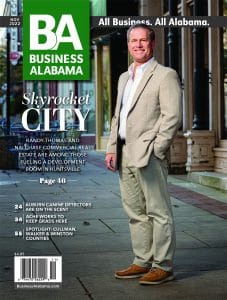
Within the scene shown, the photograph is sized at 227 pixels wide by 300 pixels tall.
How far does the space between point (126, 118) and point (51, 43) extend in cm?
83

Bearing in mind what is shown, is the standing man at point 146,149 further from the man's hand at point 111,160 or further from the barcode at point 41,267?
the barcode at point 41,267

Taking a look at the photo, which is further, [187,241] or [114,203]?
[114,203]

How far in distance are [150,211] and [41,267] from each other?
0.90 metres

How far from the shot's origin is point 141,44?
14.4 ft

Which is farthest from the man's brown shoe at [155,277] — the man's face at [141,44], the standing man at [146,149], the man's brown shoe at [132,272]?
the man's face at [141,44]

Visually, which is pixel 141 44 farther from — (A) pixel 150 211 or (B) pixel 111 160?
(A) pixel 150 211

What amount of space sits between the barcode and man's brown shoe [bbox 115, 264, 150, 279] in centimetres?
74

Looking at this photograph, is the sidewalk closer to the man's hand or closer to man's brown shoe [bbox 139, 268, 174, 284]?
man's brown shoe [bbox 139, 268, 174, 284]

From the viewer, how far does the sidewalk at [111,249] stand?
14.0 ft

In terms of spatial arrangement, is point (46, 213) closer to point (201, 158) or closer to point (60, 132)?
point (60, 132)

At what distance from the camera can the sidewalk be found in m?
4.28

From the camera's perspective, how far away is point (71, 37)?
15.8 feet

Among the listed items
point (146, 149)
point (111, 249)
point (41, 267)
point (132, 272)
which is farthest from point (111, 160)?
point (111, 249)

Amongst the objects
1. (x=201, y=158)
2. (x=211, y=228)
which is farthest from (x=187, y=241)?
(x=201, y=158)
